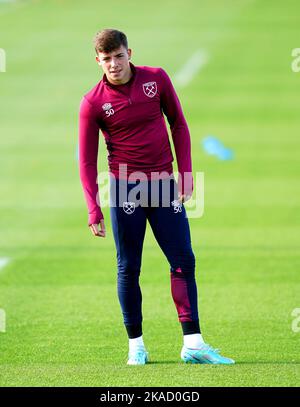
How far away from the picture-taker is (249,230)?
1466 centimetres

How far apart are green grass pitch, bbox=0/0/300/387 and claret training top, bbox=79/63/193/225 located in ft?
4.57

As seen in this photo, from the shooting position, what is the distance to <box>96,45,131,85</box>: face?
785 centimetres

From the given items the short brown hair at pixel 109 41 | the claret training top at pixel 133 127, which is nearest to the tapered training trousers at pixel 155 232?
the claret training top at pixel 133 127

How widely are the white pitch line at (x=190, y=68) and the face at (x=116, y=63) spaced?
2060 cm

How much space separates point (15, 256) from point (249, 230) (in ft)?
10.6

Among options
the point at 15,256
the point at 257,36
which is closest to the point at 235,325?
the point at 15,256

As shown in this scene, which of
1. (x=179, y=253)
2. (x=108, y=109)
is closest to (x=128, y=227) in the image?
(x=179, y=253)

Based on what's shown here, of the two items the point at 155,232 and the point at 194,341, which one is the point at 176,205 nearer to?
the point at 155,232

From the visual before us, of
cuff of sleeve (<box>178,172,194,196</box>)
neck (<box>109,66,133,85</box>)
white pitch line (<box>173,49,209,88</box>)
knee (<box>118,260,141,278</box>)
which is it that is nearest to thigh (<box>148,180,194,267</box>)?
cuff of sleeve (<box>178,172,194,196</box>)

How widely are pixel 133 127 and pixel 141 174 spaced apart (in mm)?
339

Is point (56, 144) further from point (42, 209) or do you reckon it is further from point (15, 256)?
point (15, 256)

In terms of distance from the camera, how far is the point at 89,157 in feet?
26.7

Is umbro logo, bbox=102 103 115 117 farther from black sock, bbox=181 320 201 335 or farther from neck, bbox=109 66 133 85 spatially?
black sock, bbox=181 320 201 335
